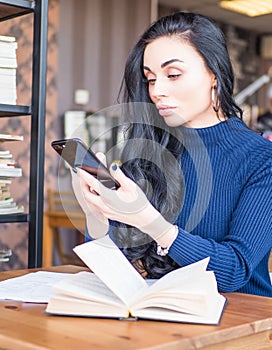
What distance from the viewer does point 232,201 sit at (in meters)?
1.47

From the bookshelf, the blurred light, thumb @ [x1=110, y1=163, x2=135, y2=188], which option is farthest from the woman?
the blurred light

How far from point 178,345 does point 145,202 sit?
0.32m

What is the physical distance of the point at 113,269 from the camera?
118 cm

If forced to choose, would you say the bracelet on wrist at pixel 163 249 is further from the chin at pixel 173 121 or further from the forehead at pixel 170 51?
the forehead at pixel 170 51

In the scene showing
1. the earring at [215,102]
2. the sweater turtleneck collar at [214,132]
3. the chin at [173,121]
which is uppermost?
the earring at [215,102]

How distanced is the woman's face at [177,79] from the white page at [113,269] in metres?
0.38

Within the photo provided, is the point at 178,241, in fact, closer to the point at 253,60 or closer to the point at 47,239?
the point at 47,239

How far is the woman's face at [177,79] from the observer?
1.43 m

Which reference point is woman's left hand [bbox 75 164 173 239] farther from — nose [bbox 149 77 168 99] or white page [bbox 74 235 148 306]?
nose [bbox 149 77 168 99]

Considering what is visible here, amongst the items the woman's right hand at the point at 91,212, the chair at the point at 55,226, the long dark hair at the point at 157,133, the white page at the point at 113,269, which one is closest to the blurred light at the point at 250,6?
the chair at the point at 55,226

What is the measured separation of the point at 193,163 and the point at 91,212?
313 millimetres

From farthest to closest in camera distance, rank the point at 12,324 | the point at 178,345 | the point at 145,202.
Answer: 1. the point at 145,202
2. the point at 12,324
3. the point at 178,345

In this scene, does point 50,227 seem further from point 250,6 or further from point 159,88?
point 159,88

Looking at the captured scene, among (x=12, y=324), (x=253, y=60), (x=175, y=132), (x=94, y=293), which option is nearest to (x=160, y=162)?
(x=175, y=132)
